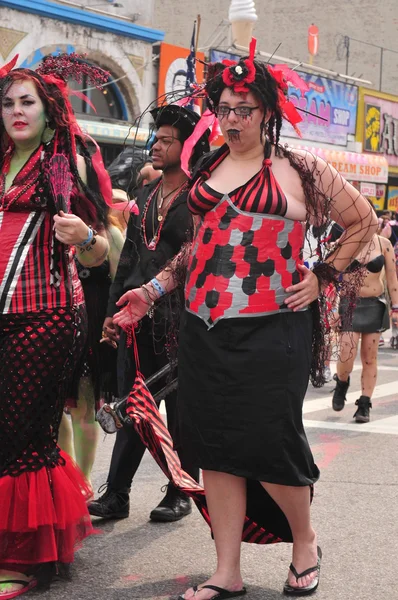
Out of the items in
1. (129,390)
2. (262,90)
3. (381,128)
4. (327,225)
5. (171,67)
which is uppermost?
(381,128)

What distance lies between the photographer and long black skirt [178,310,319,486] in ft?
11.8

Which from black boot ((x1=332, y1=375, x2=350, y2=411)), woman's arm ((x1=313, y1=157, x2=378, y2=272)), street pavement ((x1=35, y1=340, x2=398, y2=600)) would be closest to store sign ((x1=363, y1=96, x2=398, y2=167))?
black boot ((x1=332, y1=375, x2=350, y2=411))

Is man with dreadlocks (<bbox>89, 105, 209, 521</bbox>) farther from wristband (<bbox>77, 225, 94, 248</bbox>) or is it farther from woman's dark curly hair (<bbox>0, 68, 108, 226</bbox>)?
wristband (<bbox>77, 225, 94, 248</bbox>)

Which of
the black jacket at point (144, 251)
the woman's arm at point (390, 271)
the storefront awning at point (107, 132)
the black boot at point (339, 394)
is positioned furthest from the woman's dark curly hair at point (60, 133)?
the storefront awning at point (107, 132)

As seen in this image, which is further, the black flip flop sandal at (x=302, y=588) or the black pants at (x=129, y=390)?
the black pants at (x=129, y=390)

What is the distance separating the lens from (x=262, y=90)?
3676 mm

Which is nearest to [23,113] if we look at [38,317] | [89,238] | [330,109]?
[89,238]

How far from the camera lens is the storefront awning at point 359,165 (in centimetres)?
2367

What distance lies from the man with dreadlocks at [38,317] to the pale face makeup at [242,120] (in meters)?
0.67

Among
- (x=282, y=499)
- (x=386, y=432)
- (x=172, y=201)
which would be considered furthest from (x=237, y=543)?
(x=386, y=432)

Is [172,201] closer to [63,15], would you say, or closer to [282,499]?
[282,499]

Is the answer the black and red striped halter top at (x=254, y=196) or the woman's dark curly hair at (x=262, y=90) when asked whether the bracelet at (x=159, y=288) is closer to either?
the black and red striped halter top at (x=254, y=196)

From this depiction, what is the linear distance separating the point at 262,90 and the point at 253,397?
1.13m

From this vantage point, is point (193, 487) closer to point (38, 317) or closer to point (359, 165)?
point (38, 317)
